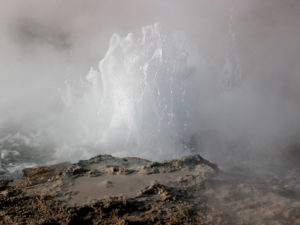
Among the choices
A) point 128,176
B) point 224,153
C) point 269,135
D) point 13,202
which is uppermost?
point 269,135

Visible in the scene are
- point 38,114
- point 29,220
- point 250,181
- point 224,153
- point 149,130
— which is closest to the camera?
point 29,220

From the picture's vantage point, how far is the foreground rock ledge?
3.42 meters

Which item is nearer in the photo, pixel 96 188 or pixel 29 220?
pixel 29 220

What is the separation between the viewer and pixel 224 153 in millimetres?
7695

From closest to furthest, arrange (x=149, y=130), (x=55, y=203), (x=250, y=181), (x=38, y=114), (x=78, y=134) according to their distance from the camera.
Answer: (x=55, y=203)
(x=250, y=181)
(x=149, y=130)
(x=78, y=134)
(x=38, y=114)

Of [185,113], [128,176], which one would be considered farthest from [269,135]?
[128,176]

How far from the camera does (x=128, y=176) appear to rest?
185 inches

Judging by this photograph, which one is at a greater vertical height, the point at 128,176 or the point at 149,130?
the point at 149,130

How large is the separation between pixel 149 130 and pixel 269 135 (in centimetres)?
367

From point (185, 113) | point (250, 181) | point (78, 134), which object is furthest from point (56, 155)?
point (250, 181)

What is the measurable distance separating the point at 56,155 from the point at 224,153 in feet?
15.2

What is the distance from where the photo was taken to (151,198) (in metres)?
3.87

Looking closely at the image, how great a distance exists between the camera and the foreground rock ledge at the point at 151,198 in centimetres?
342

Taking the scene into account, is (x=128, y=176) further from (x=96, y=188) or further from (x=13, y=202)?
(x=13, y=202)
